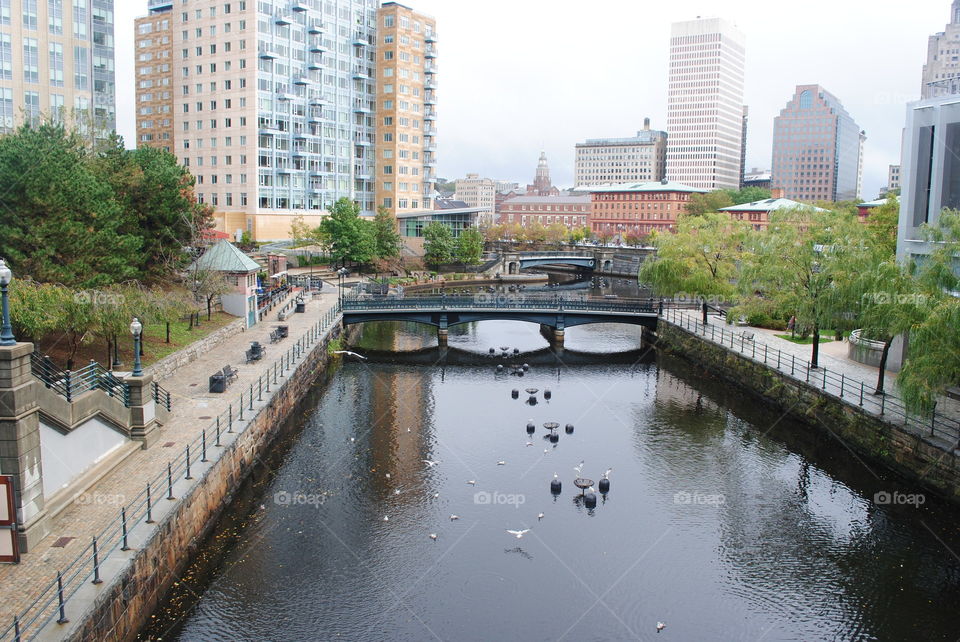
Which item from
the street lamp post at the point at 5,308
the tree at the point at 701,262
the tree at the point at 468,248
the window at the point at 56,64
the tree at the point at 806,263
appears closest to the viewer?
the street lamp post at the point at 5,308

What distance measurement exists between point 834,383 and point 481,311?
2720 cm

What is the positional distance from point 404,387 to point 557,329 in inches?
679

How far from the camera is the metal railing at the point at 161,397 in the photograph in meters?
27.2

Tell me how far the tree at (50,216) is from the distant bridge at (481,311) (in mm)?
22836

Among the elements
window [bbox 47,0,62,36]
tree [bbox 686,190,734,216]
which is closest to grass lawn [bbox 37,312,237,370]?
window [bbox 47,0,62,36]

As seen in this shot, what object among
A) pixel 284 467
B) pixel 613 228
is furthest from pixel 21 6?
pixel 613 228

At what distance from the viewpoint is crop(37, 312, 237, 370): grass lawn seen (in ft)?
107

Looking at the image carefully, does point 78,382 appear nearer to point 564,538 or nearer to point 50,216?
point 50,216

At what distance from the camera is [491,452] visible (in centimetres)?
3169

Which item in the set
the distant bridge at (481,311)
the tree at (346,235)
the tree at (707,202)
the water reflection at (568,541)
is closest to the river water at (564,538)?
the water reflection at (568,541)

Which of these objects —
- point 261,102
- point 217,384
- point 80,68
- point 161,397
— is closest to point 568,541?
point 217,384

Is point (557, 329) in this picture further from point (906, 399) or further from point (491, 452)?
point (906, 399)

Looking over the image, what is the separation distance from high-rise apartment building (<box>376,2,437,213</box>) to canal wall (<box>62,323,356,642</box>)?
265 feet

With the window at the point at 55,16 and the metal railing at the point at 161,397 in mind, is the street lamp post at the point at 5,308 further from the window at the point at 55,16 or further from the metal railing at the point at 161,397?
the window at the point at 55,16
